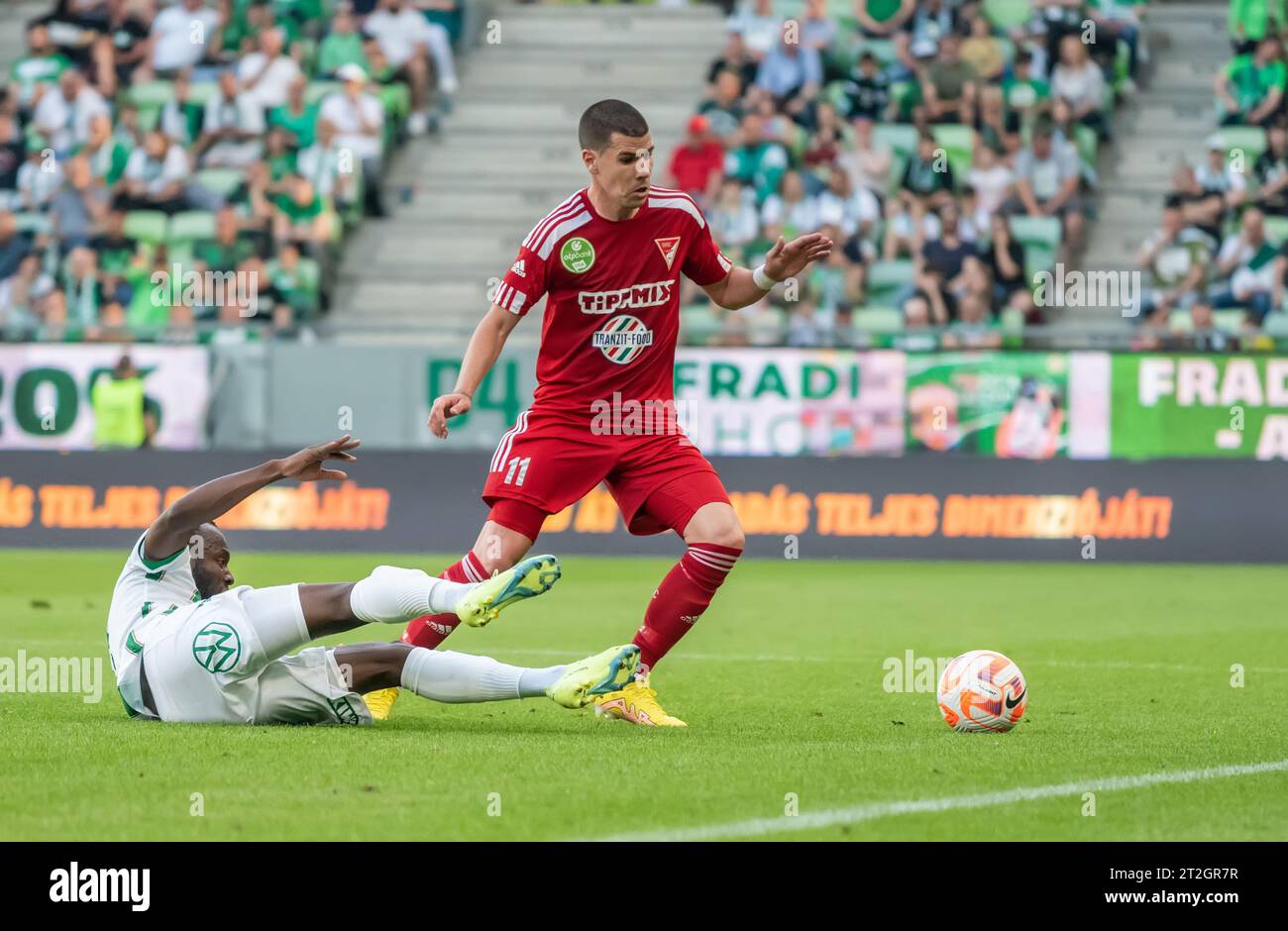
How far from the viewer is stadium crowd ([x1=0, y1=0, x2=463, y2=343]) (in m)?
21.5

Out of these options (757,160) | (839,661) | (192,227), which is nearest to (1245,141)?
(757,160)

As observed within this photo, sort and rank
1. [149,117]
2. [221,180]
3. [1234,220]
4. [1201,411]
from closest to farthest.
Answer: [1201,411], [1234,220], [221,180], [149,117]

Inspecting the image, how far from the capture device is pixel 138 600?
25.8 ft

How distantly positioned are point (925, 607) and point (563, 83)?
13.3 metres

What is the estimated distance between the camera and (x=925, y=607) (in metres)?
14.4

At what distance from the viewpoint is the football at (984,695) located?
7953mm

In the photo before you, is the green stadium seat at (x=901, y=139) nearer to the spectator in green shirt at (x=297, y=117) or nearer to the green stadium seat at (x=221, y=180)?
the spectator in green shirt at (x=297, y=117)

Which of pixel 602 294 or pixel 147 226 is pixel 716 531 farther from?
pixel 147 226

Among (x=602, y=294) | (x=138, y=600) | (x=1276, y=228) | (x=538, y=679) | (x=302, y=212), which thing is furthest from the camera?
(x=302, y=212)

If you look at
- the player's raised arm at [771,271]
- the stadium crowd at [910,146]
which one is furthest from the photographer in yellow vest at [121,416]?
the player's raised arm at [771,271]

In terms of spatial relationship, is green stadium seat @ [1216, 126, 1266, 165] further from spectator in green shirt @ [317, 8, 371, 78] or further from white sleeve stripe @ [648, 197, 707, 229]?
white sleeve stripe @ [648, 197, 707, 229]

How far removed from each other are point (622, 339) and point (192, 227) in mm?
14548
